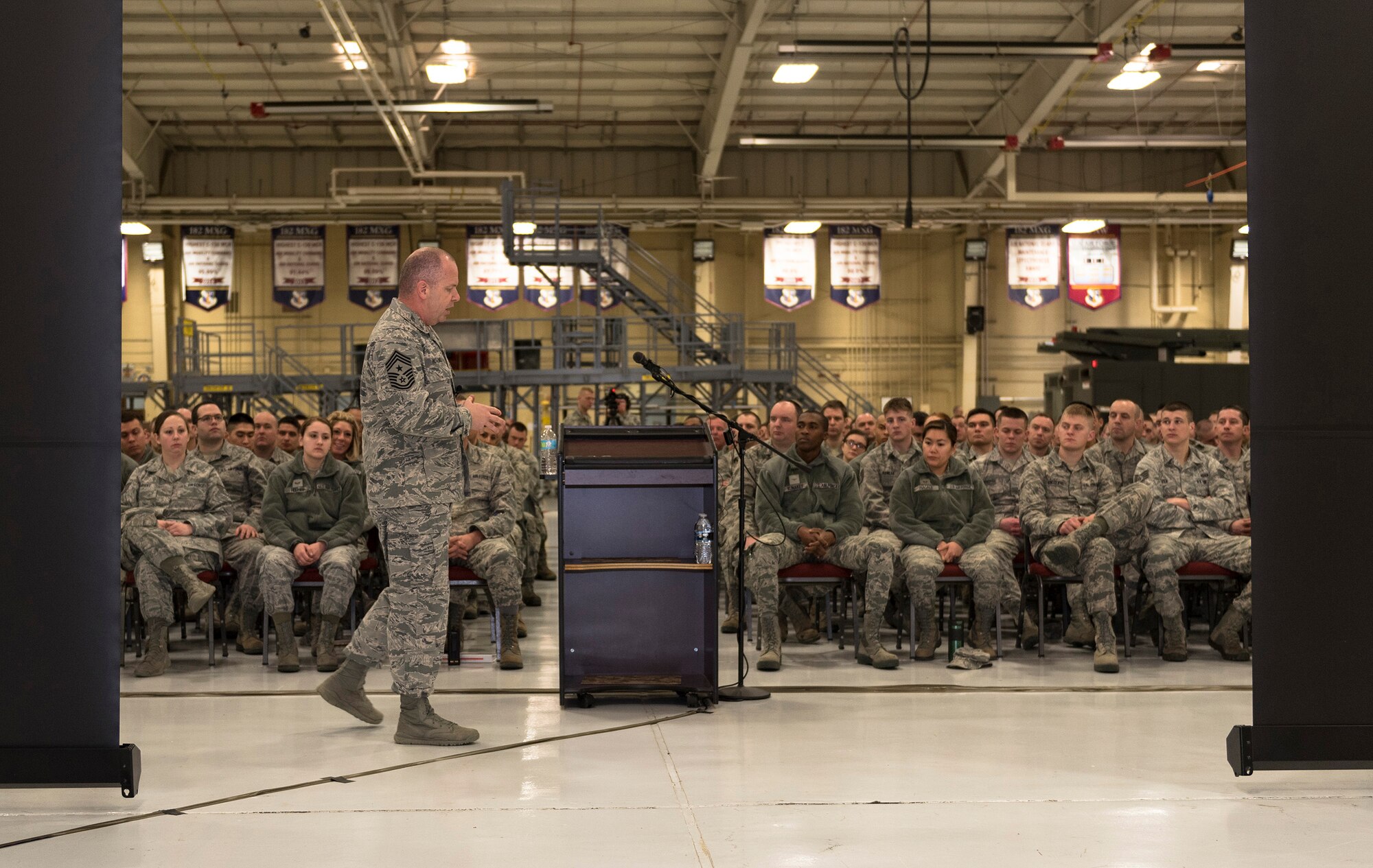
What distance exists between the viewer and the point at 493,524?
23.6 feet

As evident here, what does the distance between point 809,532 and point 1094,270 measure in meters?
19.0

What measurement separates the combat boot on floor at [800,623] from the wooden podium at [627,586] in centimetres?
210

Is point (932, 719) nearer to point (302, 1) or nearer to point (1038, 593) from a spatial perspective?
point (1038, 593)

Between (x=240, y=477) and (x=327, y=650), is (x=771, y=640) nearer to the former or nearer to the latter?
(x=327, y=650)

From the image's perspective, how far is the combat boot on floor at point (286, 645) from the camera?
661 cm

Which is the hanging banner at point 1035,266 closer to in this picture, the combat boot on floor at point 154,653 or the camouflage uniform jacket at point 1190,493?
the camouflage uniform jacket at point 1190,493

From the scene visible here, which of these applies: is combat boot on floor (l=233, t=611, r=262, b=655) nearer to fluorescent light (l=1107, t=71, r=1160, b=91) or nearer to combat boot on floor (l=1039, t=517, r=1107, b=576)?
combat boot on floor (l=1039, t=517, r=1107, b=576)

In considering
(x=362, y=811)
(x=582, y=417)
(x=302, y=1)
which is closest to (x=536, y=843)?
(x=362, y=811)

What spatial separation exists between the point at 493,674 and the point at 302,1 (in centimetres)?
1362

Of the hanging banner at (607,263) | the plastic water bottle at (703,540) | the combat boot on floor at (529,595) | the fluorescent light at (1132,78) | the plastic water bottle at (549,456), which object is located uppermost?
the fluorescent light at (1132,78)

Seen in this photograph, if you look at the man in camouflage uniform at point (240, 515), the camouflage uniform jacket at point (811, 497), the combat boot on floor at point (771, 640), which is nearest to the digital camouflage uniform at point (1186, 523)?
the camouflage uniform jacket at point (811, 497)

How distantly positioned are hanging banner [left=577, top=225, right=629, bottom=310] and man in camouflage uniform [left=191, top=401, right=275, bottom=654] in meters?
13.0

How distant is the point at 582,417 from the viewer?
16.7m

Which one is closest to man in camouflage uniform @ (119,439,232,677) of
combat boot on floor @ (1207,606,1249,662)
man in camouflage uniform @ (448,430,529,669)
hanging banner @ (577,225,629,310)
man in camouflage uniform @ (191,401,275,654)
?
man in camouflage uniform @ (191,401,275,654)
